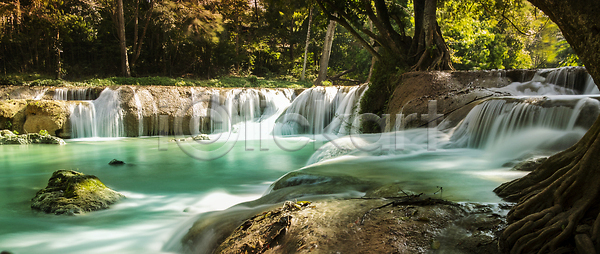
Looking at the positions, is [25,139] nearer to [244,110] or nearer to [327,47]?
[244,110]

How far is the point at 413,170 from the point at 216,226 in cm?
286

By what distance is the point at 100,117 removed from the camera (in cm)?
1453

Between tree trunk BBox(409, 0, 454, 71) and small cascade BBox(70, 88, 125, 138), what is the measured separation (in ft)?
39.4

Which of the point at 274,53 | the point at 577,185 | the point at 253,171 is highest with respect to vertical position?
the point at 274,53

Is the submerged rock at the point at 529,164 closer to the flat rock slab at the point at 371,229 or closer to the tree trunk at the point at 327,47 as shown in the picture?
the flat rock slab at the point at 371,229

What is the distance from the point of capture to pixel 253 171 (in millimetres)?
7758

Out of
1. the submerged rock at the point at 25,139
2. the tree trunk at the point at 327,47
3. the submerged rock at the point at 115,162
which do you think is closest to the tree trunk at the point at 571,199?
the submerged rock at the point at 115,162

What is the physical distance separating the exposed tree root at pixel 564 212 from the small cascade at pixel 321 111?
33.6 feet

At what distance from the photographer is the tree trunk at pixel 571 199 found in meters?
1.98

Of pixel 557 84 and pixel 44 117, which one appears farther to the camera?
pixel 44 117

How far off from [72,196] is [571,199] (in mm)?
5468

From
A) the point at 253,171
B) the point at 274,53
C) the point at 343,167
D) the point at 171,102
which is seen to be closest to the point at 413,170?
the point at 343,167

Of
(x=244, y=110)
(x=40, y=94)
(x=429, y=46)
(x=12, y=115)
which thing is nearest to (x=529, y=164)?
(x=429, y=46)

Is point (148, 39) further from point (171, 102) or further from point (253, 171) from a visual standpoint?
point (253, 171)
